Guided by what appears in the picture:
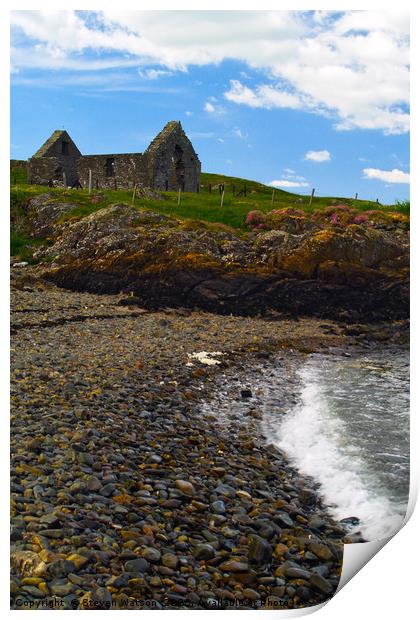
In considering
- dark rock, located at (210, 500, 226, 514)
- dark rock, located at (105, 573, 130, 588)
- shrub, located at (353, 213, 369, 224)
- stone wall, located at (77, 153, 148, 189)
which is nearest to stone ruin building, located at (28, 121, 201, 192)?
stone wall, located at (77, 153, 148, 189)

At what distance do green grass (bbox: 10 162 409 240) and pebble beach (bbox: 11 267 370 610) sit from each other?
2622 millimetres

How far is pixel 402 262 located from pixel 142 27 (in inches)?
176

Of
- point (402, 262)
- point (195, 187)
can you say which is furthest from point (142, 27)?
point (195, 187)

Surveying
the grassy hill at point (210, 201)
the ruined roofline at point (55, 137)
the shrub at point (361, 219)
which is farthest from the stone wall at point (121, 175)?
the shrub at point (361, 219)

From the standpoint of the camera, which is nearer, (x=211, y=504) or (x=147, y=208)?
(x=211, y=504)

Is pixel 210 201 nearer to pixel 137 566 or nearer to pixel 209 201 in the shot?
pixel 209 201

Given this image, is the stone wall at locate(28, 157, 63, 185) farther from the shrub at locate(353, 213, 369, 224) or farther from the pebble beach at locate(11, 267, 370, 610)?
the shrub at locate(353, 213, 369, 224)

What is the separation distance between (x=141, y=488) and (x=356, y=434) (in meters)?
3.21

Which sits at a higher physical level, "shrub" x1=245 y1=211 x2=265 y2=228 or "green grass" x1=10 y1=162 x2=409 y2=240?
"green grass" x1=10 y1=162 x2=409 y2=240

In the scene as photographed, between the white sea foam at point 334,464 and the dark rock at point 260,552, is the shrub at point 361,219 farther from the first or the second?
the dark rock at point 260,552

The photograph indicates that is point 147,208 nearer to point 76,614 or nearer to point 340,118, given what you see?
point 340,118

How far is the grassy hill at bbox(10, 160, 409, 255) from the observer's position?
9219mm
